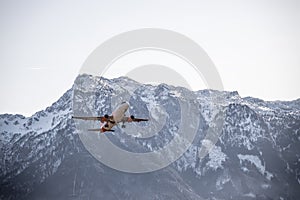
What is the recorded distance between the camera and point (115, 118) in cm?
14700

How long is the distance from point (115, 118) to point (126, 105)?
19.3 feet

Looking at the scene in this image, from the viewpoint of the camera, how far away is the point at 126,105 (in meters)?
146
